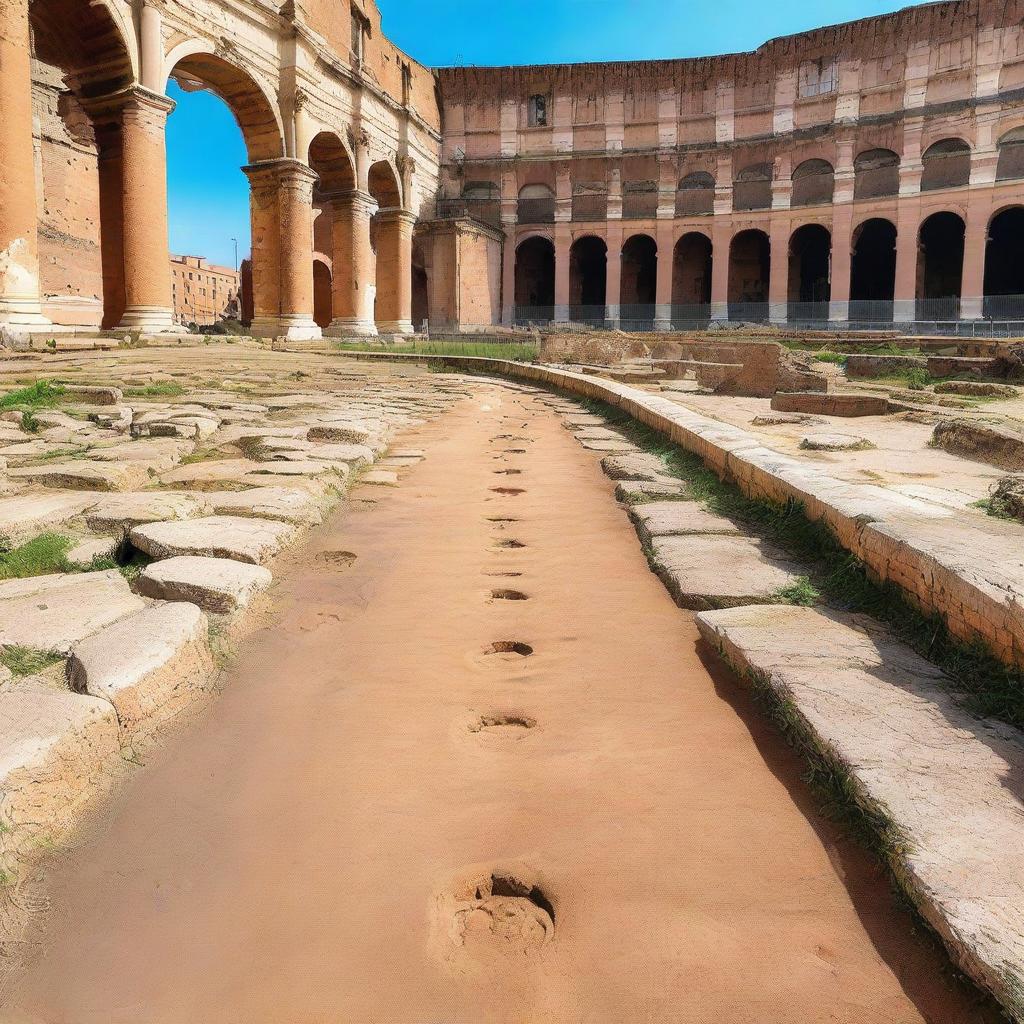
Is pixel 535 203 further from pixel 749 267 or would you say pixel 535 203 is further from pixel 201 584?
pixel 201 584

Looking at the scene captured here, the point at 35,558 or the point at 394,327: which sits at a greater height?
the point at 394,327

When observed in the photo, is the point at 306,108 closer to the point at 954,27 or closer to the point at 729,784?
the point at 729,784

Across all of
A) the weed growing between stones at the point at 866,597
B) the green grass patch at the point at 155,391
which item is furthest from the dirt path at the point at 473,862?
the green grass patch at the point at 155,391

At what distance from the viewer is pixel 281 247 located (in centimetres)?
1811

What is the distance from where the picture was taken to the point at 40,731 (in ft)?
5.11

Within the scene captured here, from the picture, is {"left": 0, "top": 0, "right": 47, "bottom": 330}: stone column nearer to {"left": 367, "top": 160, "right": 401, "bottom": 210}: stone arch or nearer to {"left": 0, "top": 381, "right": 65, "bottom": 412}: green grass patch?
{"left": 0, "top": 381, "right": 65, "bottom": 412}: green grass patch

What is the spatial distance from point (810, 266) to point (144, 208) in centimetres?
2787

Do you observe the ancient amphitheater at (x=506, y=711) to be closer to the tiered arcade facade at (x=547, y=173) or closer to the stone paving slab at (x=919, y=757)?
the stone paving slab at (x=919, y=757)

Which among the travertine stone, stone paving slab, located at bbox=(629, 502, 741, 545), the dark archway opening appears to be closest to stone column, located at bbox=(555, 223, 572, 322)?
the dark archway opening

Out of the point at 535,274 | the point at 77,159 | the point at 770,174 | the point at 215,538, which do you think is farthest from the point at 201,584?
the point at 535,274

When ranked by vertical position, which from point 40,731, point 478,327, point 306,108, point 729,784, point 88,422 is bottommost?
point 729,784

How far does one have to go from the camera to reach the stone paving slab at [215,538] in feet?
8.99

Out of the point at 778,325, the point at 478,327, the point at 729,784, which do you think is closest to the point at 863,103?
the point at 778,325

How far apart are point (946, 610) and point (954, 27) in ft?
110
